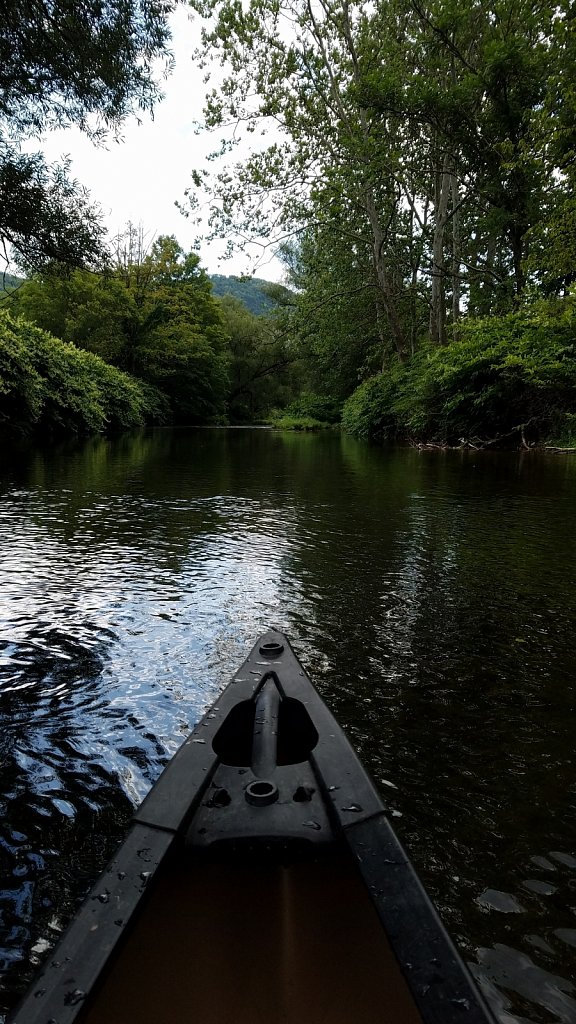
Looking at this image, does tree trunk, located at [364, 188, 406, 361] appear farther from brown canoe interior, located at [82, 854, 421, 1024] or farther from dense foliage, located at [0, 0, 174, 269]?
brown canoe interior, located at [82, 854, 421, 1024]

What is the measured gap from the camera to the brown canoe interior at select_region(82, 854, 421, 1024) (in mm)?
977

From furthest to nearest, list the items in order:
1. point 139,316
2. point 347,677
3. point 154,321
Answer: point 154,321
point 139,316
point 347,677

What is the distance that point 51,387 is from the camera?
17.0 meters

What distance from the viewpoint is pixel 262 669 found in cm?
203

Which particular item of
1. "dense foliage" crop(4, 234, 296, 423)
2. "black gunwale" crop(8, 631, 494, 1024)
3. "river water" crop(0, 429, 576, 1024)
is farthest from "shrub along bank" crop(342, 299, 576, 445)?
"black gunwale" crop(8, 631, 494, 1024)

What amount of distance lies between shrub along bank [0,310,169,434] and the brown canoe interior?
14.3 metres

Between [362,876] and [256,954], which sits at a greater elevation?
[362,876]

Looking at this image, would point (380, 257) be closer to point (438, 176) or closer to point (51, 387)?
point (438, 176)

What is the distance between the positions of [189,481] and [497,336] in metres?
9.45

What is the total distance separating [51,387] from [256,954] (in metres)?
18.3

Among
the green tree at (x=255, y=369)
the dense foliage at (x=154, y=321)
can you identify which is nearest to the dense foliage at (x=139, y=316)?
the dense foliage at (x=154, y=321)

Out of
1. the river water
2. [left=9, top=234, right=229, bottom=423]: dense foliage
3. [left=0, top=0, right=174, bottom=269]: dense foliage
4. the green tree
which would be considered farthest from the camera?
the green tree

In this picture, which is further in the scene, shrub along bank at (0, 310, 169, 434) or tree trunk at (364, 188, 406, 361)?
tree trunk at (364, 188, 406, 361)

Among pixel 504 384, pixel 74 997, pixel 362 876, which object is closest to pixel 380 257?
pixel 504 384
